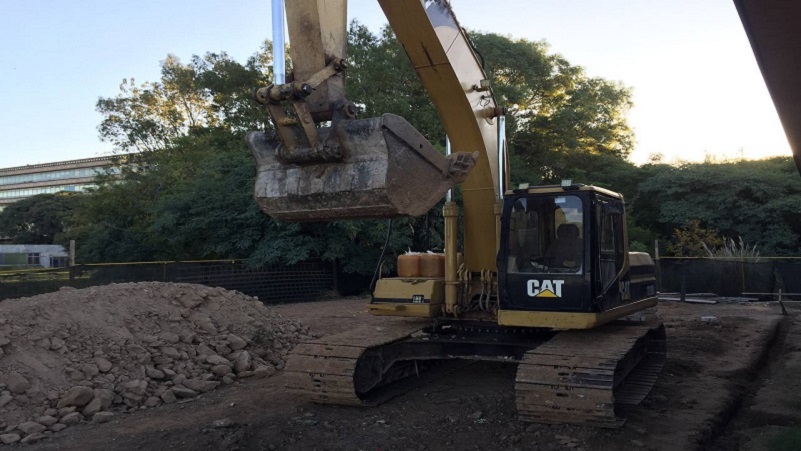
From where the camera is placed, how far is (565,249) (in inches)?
253

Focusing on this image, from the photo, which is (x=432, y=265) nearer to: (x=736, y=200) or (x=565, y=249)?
(x=565, y=249)

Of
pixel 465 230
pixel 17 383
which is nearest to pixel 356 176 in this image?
pixel 465 230

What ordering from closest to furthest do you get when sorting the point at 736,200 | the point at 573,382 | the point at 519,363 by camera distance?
the point at 573,382 → the point at 519,363 → the point at 736,200

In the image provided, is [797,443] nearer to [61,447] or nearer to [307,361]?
[307,361]

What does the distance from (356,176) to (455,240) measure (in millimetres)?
2813

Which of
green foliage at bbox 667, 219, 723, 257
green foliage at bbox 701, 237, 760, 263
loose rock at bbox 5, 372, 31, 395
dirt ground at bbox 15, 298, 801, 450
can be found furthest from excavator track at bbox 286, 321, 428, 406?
green foliage at bbox 667, 219, 723, 257

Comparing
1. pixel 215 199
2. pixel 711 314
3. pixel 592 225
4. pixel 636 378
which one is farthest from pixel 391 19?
pixel 215 199

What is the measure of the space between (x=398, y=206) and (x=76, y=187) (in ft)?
295

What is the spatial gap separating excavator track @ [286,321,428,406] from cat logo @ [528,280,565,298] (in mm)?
1556

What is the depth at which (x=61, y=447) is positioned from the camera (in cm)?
589

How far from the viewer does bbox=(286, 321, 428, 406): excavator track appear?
20.9 ft

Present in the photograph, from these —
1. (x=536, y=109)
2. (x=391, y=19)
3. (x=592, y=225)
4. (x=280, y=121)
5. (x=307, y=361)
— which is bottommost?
(x=307, y=361)

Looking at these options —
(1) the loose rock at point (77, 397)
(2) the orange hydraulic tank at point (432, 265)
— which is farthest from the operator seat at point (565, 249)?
(1) the loose rock at point (77, 397)

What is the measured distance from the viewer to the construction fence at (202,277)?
14.6 m
